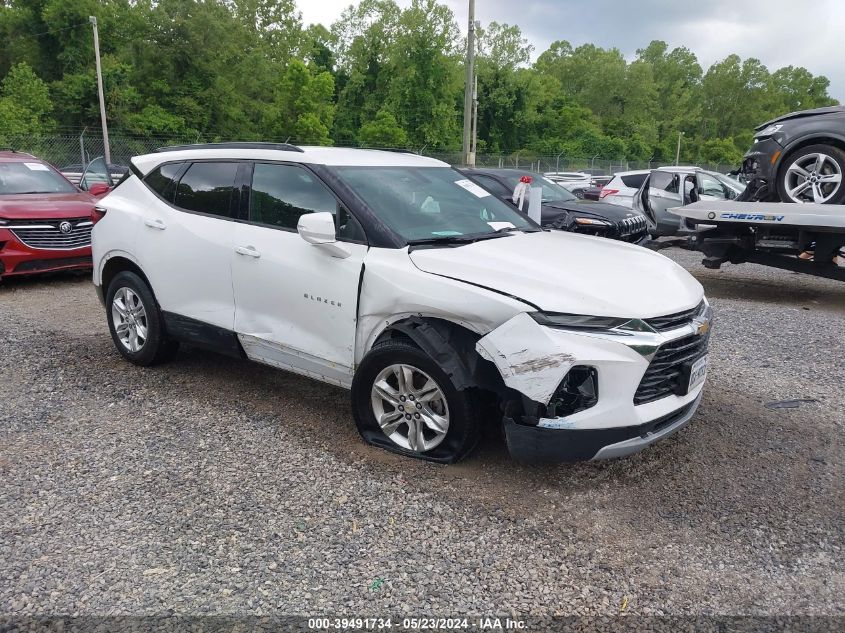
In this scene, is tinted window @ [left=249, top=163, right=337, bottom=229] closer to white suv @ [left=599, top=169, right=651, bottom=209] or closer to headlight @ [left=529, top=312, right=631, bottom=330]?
headlight @ [left=529, top=312, right=631, bottom=330]

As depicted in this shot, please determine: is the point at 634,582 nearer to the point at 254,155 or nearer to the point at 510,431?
the point at 510,431

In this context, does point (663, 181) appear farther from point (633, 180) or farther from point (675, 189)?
point (633, 180)

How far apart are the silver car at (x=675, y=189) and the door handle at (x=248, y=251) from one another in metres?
10.2

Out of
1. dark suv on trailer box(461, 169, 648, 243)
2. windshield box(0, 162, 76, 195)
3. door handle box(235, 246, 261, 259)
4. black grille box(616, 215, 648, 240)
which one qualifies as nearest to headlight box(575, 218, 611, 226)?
dark suv on trailer box(461, 169, 648, 243)

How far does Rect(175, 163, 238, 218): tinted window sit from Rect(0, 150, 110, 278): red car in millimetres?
3482

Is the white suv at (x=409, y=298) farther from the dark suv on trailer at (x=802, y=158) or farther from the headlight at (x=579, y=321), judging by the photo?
the dark suv on trailer at (x=802, y=158)

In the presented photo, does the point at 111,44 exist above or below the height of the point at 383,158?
above

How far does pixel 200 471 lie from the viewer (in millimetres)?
3705

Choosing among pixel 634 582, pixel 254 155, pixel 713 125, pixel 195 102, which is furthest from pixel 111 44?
pixel 713 125

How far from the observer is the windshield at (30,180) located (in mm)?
9000

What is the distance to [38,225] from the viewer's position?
8273 millimetres

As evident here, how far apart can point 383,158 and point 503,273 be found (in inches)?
67.3

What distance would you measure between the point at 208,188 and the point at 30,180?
607 cm

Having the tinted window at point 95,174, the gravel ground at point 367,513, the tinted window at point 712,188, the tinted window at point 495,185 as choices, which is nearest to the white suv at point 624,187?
the tinted window at point 712,188
